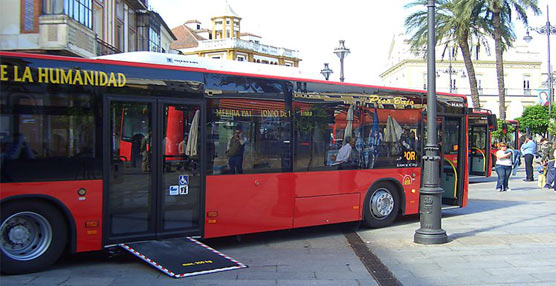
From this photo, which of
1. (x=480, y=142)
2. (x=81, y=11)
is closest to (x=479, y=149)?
(x=480, y=142)

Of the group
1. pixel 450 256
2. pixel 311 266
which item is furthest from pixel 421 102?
pixel 311 266

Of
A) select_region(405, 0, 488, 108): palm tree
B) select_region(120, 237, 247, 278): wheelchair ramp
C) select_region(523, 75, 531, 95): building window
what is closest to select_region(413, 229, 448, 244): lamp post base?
select_region(120, 237, 247, 278): wheelchair ramp

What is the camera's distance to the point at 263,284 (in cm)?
623

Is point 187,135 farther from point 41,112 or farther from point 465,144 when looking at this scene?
point 465,144

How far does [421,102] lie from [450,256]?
393 centimetres

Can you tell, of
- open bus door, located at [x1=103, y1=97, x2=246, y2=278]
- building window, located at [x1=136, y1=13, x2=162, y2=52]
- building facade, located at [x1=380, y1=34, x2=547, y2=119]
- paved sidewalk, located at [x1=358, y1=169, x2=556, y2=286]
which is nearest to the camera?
paved sidewalk, located at [x1=358, y1=169, x2=556, y2=286]

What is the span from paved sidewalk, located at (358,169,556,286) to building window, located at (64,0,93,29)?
608 inches

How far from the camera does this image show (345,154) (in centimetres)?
942

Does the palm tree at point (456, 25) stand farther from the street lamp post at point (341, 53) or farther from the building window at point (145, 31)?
the building window at point (145, 31)

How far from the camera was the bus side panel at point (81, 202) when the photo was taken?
255 inches

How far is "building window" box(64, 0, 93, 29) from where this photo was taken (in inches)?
789

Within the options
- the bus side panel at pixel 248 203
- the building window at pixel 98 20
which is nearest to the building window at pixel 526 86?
the building window at pixel 98 20

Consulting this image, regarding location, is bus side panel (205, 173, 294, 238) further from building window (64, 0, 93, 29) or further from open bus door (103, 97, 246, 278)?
building window (64, 0, 93, 29)

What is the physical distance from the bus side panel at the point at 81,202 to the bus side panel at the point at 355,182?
10.8ft
